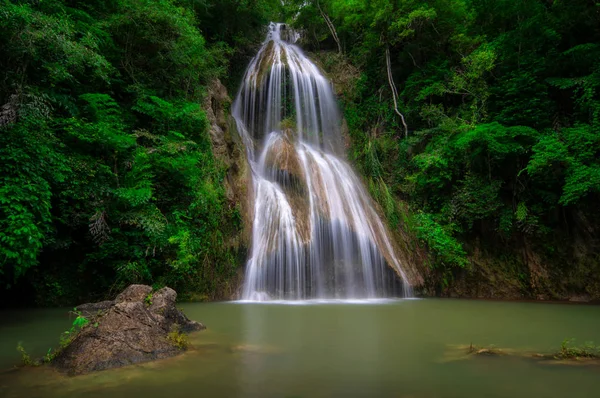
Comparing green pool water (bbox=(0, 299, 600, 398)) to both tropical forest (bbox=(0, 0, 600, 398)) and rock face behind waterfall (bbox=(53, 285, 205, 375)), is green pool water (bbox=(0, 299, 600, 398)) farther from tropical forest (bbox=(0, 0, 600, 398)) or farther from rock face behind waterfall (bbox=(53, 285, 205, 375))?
rock face behind waterfall (bbox=(53, 285, 205, 375))

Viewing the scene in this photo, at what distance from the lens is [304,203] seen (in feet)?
41.1

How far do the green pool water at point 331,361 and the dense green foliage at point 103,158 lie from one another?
5.07ft

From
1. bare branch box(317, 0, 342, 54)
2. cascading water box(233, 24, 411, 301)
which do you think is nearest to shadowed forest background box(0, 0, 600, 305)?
cascading water box(233, 24, 411, 301)

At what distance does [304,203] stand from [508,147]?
6714 mm

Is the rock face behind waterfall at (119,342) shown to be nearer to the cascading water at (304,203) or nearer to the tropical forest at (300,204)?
the tropical forest at (300,204)

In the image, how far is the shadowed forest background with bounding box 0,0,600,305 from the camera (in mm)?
6914

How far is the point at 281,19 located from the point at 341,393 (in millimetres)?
26479

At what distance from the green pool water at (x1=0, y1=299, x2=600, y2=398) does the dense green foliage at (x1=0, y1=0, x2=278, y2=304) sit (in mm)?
1545

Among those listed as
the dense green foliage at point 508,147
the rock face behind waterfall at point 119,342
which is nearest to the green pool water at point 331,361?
the rock face behind waterfall at point 119,342

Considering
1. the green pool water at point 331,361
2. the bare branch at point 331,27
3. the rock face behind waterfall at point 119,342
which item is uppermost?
the bare branch at point 331,27

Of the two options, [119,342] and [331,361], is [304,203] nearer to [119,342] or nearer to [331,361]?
[331,361]

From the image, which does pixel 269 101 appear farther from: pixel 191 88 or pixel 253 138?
pixel 191 88

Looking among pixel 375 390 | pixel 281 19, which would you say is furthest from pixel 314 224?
pixel 281 19

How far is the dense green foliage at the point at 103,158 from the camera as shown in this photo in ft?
19.8
